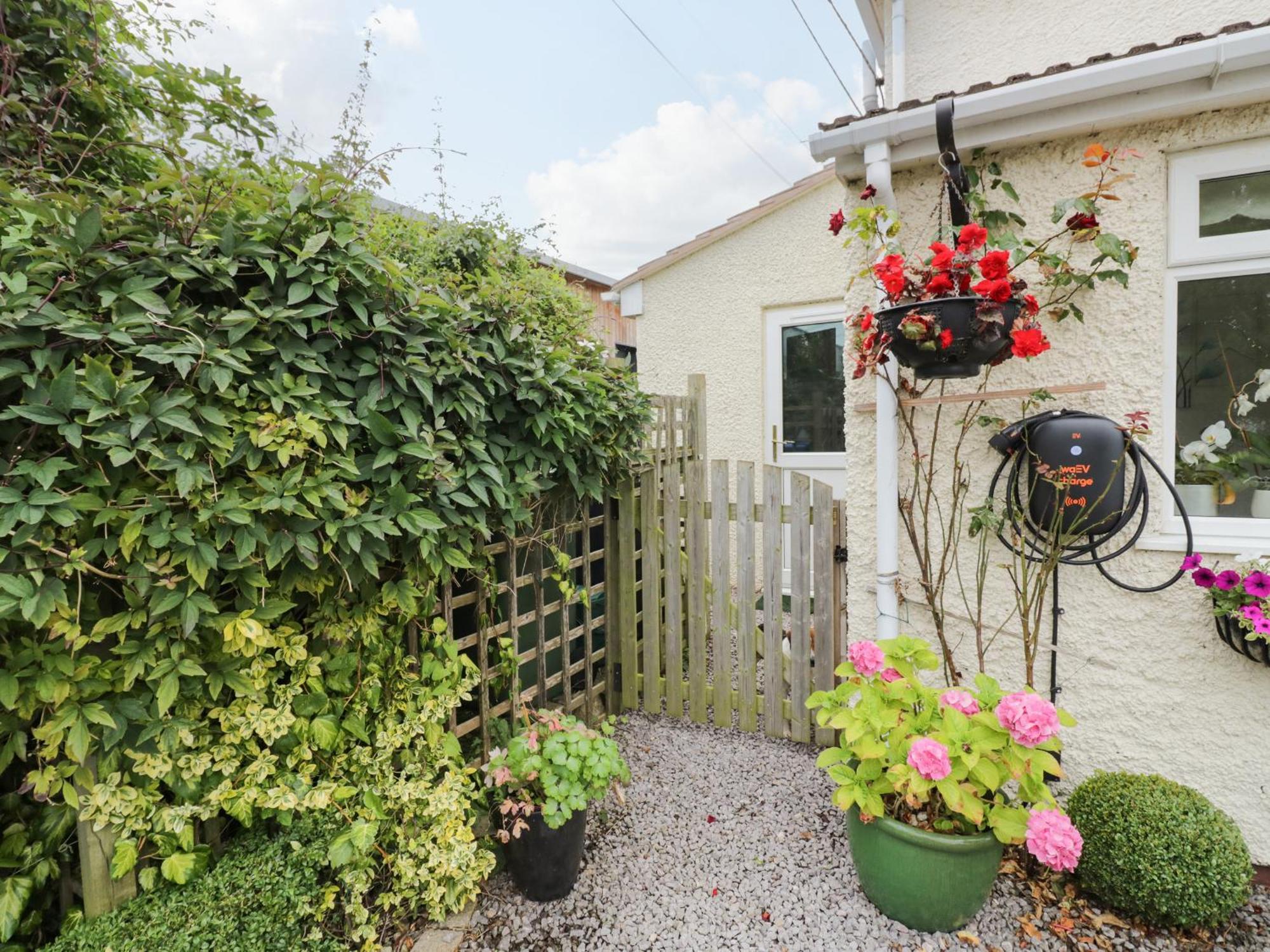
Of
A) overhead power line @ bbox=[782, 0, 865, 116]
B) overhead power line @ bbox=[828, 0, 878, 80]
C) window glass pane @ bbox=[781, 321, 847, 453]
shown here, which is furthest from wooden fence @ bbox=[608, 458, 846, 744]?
overhead power line @ bbox=[782, 0, 865, 116]

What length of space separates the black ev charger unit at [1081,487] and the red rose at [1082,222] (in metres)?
0.72

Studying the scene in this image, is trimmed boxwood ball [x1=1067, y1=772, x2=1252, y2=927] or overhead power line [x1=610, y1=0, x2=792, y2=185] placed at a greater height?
overhead power line [x1=610, y1=0, x2=792, y2=185]

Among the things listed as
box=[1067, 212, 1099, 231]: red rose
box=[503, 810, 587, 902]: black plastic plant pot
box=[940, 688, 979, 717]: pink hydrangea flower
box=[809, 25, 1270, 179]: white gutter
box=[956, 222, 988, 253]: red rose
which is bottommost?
box=[503, 810, 587, 902]: black plastic plant pot

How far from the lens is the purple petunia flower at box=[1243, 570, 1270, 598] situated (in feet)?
6.91

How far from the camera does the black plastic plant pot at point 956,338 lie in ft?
7.05

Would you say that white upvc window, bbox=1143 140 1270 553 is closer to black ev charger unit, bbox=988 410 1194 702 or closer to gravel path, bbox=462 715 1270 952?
black ev charger unit, bbox=988 410 1194 702

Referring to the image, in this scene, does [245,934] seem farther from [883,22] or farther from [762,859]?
[883,22]

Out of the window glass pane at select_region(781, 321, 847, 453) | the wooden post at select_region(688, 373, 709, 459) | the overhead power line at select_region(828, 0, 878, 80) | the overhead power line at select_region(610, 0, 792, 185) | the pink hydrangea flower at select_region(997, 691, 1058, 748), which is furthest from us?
the overhead power line at select_region(610, 0, 792, 185)

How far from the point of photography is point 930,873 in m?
2.07

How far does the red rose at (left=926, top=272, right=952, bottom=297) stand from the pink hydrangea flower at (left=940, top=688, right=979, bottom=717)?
1476mm

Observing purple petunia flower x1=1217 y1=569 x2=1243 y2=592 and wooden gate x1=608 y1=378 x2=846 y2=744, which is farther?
wooden gate x1=608 y1=378 x2=846 y2=744

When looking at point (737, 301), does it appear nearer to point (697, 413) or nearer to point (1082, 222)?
point (697, 413)

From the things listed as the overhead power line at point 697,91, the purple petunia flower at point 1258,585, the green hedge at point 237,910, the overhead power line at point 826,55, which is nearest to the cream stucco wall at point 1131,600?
the purple petunia flower at point 1258,585

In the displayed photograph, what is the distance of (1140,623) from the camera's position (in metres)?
2.45
